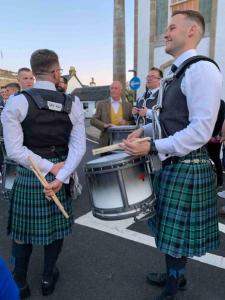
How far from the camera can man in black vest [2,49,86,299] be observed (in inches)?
81.2

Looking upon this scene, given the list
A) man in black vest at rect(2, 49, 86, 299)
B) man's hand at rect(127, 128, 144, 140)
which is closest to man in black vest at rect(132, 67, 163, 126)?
man's hand at rect(127, 128, 144, 140)

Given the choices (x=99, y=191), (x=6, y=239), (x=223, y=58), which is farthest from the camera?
(x=223, y=58)

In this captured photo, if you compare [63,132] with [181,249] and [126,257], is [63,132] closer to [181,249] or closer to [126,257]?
[181,249]

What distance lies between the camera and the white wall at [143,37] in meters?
12.2

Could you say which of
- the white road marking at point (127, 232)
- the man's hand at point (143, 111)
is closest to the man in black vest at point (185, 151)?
the white road marking at point (127, 232)

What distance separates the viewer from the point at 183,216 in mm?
2004

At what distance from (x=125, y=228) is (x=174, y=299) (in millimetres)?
1370

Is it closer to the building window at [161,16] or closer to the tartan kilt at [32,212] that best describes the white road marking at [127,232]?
the tartan kilt at [32,212]

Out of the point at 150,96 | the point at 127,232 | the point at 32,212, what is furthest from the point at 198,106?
the point at 150,96

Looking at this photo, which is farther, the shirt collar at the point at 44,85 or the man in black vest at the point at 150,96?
the man in black vest at the point at 150,96

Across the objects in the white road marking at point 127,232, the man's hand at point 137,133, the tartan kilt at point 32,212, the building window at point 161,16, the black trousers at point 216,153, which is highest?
the building window at point 161,16

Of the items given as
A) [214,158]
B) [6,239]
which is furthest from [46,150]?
→ [214,158]

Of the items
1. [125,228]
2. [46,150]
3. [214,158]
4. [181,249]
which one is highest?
[46,150]

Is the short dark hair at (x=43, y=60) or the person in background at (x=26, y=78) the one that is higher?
the short dark hair at (x=43, y=60)
